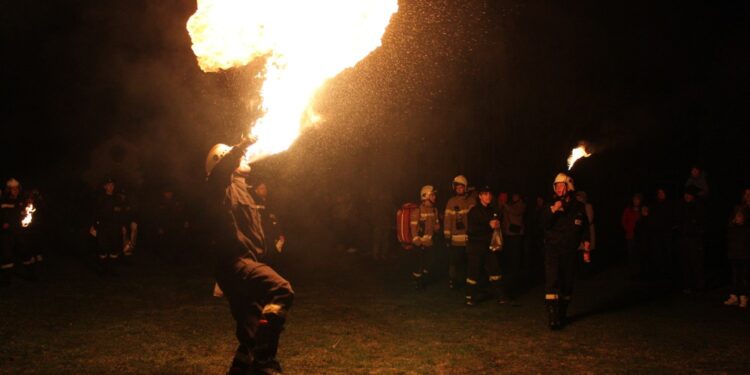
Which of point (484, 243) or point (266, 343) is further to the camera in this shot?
point (484, 243)

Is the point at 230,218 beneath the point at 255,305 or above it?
above

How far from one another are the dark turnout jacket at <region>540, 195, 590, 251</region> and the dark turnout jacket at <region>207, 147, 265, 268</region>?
4.39 meters

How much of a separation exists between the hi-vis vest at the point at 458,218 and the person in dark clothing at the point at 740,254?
13.8 feet

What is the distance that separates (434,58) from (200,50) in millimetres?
15305

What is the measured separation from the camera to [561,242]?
8625mm

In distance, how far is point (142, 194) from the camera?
20672 mm

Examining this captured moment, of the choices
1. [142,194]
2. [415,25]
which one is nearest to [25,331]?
[142,194]

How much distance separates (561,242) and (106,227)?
9.46 m

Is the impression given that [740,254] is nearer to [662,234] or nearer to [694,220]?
[694,220]

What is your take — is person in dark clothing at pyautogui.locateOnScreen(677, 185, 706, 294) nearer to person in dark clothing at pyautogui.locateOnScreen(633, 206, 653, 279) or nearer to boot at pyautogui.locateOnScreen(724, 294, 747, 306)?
boot at pyautogui.locateOnScreen(724, 294, 747, 306)

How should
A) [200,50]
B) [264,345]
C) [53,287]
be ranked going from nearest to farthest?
1. [264,345]
2. [200,50]
3. [53,287]

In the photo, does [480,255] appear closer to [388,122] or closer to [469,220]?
[469,220]

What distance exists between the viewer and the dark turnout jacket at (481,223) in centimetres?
1057

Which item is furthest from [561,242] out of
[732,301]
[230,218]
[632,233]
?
[632,233]
